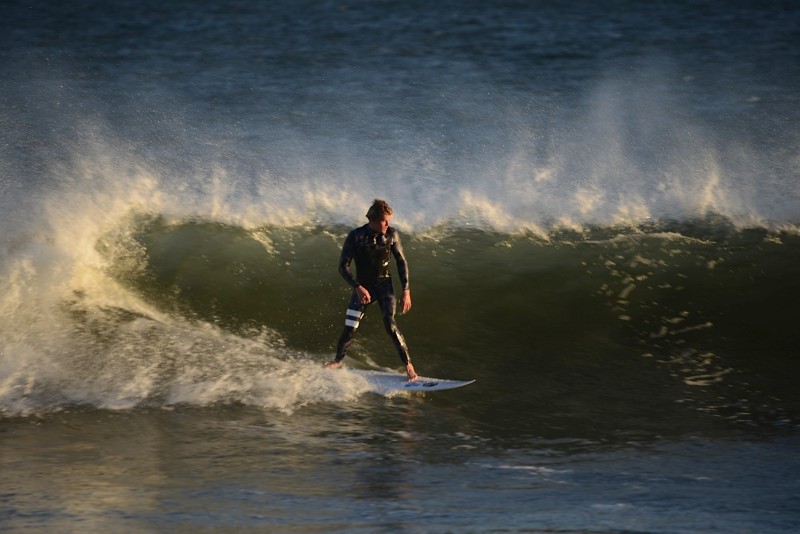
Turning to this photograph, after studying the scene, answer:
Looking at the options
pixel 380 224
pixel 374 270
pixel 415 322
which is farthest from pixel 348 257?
pixel 415 322

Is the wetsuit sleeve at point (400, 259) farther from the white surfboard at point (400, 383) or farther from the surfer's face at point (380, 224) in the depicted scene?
the white surfboard at point (400, 383)

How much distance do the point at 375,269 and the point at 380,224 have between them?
16.3 inches

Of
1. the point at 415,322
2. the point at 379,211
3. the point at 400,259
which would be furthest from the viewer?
the point at 415,322

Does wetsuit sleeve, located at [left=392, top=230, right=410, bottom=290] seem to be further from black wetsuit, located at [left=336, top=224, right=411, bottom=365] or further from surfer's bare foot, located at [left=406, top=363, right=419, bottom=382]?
surfer's bare foot, located at [left=406, top=363, right=419, bottom=382]

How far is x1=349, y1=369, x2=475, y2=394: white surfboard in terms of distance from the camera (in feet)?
27.8

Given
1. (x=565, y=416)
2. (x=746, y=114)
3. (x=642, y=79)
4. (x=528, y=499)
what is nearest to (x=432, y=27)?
(x=642, y=79)

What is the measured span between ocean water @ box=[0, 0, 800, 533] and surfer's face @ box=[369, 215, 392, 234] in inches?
49.1

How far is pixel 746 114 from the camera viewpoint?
23656mm

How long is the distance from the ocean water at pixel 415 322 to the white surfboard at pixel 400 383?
129 millimetres

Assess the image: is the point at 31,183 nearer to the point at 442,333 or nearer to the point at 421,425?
the point at 442,333

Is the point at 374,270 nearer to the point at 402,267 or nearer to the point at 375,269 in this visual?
the point at 375,269

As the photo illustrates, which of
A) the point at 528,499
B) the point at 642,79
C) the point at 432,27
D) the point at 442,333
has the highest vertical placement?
the point at 432,27

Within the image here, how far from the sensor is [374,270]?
8.57 m

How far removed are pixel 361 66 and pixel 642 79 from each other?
24.6 feet
